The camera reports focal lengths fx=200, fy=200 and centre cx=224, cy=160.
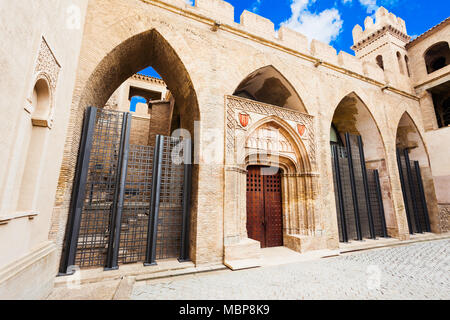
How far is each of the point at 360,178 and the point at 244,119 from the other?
5.37m

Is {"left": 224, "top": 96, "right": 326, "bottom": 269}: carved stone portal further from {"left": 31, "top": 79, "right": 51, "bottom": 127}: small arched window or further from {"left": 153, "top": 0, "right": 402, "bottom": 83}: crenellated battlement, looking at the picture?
{"left": 31, "top": 79, "right": 51, "bottom": 127}: small arched window

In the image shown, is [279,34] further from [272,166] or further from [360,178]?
[360,178]

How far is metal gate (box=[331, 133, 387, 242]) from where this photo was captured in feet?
22.7

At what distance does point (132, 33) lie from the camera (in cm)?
472

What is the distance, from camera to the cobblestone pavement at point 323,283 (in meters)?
3.11

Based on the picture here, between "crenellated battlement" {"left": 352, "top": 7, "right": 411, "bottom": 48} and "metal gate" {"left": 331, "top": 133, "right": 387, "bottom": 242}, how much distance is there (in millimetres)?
7407

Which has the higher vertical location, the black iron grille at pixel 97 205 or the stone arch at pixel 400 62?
the stone arch at pixel 400 62

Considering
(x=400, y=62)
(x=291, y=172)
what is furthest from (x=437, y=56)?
(x=291, y=172)

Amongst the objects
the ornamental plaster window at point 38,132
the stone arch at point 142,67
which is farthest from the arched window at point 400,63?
the ornamental plaster window at point 38,132

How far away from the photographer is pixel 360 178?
7582 millimetres

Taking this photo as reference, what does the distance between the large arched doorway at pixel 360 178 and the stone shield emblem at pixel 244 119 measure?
385 cm

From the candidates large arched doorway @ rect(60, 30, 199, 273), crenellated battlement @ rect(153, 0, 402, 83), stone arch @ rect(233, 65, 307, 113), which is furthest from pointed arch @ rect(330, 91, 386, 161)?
large arched doorway @ rect(60, 30, 199, 273)

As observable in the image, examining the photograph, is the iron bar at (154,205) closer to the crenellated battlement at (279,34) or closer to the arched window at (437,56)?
the crenellated battlement at (279,34)
